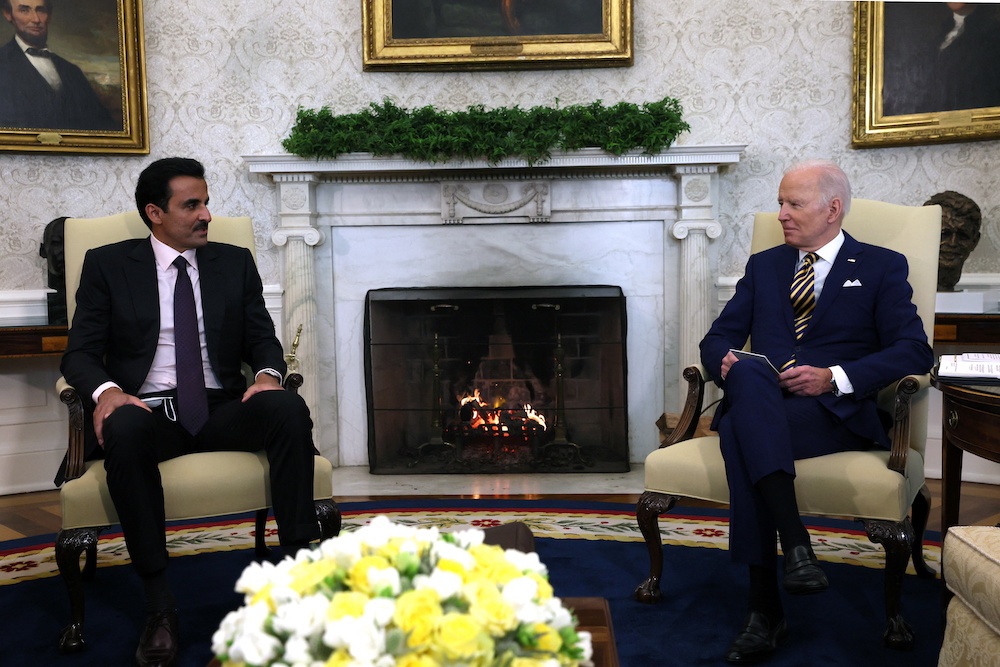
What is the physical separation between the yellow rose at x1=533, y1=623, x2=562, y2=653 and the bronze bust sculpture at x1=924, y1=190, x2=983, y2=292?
3.52 m

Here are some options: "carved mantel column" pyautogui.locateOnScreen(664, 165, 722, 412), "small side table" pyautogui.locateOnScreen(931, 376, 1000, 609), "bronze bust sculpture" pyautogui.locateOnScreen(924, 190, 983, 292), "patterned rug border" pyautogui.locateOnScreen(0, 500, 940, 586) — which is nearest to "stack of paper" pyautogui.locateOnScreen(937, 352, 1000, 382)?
"small side table" pyautogui.locateOnScreen(931, 376, 1000, 609)

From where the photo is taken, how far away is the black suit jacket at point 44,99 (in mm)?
4152

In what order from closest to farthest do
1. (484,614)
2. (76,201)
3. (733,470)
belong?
(484,614), (733,470), (76,201)

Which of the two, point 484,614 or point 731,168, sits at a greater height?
point 731,168

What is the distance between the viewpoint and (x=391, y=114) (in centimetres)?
A: 421

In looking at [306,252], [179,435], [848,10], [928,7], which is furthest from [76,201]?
[928,7]

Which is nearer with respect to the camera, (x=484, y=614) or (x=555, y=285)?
(x=484, y=614)

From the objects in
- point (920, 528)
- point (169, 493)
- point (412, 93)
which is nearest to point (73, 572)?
point (169, 493)

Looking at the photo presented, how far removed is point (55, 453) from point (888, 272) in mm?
3900

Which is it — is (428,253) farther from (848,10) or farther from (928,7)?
(928,7)

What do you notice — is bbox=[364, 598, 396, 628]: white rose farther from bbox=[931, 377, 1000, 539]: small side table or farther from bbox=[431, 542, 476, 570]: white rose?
bbox=[931, 377, 1000, 539]: small side table

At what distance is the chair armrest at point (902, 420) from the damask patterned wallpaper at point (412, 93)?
2.20m

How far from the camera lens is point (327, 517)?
247cm

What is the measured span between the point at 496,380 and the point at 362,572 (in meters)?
3.50
